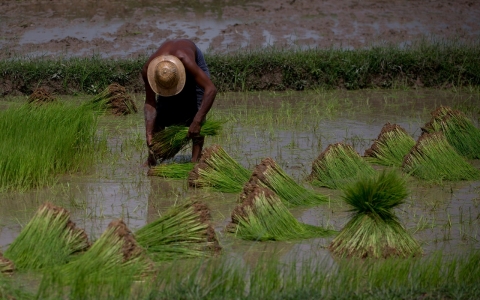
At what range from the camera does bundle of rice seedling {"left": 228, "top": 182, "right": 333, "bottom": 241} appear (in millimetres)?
4555

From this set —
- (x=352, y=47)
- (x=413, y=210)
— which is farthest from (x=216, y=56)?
(x=413, y=210)

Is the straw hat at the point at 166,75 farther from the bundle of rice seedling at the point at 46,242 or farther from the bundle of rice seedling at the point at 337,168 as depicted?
the bundle of rice seedling at the point at 46,242

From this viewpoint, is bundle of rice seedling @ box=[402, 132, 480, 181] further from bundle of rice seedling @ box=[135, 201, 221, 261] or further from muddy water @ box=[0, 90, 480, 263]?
bundle of rice seedling @ box=[135, 201, 221, 261]

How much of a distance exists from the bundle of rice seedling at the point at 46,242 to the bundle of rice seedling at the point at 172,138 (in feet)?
6.32

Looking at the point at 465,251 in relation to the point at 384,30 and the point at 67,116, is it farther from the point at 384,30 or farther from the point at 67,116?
the point at 384,30

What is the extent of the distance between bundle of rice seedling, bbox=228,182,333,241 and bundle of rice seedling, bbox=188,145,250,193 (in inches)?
36.8

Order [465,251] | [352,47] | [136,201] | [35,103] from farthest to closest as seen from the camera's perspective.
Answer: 1. [352,47]
2. [35,103]
3. [136,201]
4. [465,251]

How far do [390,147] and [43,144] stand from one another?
2.60m

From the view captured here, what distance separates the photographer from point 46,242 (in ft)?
13.2

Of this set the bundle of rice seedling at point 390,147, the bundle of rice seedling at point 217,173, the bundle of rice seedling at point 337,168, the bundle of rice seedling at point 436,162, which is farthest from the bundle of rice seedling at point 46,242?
the bundle of rice seedling at point 390,147

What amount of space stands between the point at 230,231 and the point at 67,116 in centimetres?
225

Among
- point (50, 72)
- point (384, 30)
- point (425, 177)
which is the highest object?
point (425, 177)

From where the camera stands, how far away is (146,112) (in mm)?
6113

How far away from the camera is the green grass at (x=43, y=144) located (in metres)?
5.52
